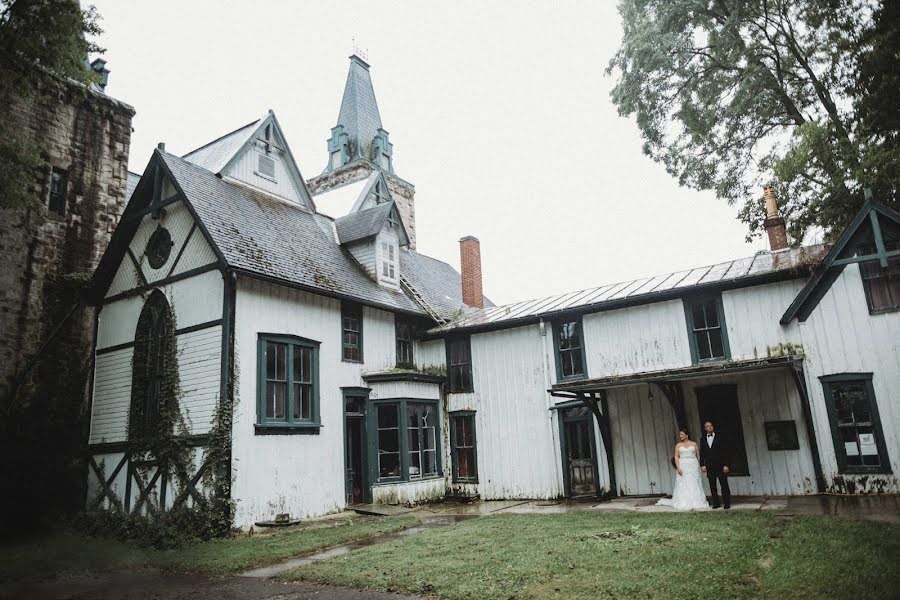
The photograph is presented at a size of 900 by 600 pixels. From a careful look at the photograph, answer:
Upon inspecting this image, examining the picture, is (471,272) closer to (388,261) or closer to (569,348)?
(388,261)

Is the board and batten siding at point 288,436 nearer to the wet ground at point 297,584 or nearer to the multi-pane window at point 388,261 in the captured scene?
the wet ground at point 297,584

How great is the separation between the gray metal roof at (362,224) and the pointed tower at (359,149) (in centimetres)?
2208

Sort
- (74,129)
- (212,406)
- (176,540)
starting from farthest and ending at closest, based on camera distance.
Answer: (74,129) → (212,406) → (176,540)

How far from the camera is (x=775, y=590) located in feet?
20.2

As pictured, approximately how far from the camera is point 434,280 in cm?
2611

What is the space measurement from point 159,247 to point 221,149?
4754 millimetres

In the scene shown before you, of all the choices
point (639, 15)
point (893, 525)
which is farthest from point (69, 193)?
point (893, 525)

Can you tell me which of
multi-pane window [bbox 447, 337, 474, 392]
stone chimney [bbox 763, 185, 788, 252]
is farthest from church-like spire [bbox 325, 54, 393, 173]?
stone chimney [bbox 763, 185, 788, 252]

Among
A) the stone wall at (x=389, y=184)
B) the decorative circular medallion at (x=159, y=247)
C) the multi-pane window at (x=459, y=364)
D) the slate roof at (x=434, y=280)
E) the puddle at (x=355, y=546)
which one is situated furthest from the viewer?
the stone wall at (x=389, y=184)

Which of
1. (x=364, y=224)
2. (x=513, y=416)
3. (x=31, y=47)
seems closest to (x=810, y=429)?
(x=513, y=416)

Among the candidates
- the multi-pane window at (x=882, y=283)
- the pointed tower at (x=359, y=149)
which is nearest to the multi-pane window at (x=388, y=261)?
the multi-pane window at (x=882, y=283)

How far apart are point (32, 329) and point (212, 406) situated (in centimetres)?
712

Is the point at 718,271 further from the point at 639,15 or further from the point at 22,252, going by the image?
the point at 22,252

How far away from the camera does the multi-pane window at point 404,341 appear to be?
65.5 ft
